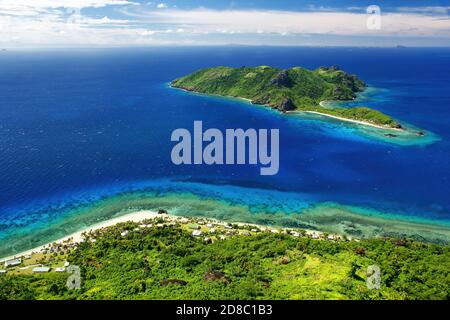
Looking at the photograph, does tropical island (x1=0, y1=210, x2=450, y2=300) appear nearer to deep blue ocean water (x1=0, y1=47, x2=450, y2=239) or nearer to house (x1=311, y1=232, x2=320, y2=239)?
house (x1=311, y1=232, x2=320, y2=239)

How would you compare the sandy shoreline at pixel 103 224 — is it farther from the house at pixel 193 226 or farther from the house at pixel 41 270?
the house at pixel 41 270

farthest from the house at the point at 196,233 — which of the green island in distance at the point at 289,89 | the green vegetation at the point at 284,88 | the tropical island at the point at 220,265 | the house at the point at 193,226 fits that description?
the green vegetation at the point at 284,88

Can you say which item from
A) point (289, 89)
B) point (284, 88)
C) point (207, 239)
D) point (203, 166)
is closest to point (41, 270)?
point (207, 239)

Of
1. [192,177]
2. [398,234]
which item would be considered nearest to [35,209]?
[192,177]

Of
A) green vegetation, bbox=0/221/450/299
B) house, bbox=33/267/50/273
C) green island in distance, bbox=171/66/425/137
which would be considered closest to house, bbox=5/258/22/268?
green vegetation, bbox=0/221/450/299

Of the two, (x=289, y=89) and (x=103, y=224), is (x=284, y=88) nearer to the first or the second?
(x=289, y=89)
